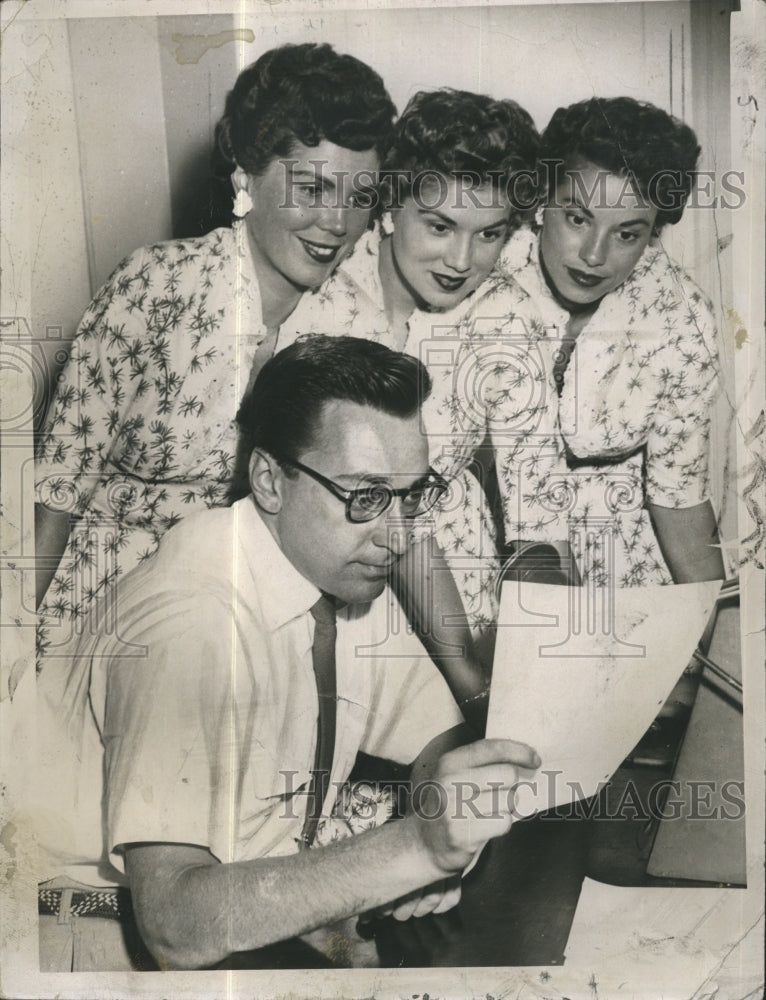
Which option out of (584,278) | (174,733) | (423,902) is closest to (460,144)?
(584,278)

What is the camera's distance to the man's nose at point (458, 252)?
2205 mm

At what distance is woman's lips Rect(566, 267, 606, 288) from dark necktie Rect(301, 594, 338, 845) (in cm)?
93

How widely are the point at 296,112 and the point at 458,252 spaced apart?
18.9 inches

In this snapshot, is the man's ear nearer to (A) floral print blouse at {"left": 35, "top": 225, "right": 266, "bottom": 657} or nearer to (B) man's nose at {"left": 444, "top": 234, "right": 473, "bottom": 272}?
(A) floral print blouse at {"left": 35, "top": 225, "right": 266, "bottom": 657}

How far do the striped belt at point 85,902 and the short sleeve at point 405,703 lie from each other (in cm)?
64

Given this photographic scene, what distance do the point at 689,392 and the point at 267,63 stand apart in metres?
1.23

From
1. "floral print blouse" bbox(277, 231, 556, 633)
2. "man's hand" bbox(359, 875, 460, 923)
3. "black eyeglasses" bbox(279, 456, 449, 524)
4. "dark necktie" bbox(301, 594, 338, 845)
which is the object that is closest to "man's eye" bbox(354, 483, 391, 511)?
"black eyeglasses" bbox(279, 456, 449, 524)

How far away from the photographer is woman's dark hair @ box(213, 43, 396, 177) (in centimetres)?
217

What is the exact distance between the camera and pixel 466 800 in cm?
217

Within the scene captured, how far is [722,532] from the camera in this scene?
7.39 feet

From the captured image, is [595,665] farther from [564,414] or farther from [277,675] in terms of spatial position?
[277,675]

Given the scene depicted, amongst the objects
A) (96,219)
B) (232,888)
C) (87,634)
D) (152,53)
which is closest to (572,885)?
(232,888)

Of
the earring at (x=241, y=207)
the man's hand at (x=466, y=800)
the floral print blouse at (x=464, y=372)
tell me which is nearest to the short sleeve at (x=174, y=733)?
the man's hand at (x=466, y=800)

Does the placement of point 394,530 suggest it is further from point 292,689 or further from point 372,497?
point 292,689
